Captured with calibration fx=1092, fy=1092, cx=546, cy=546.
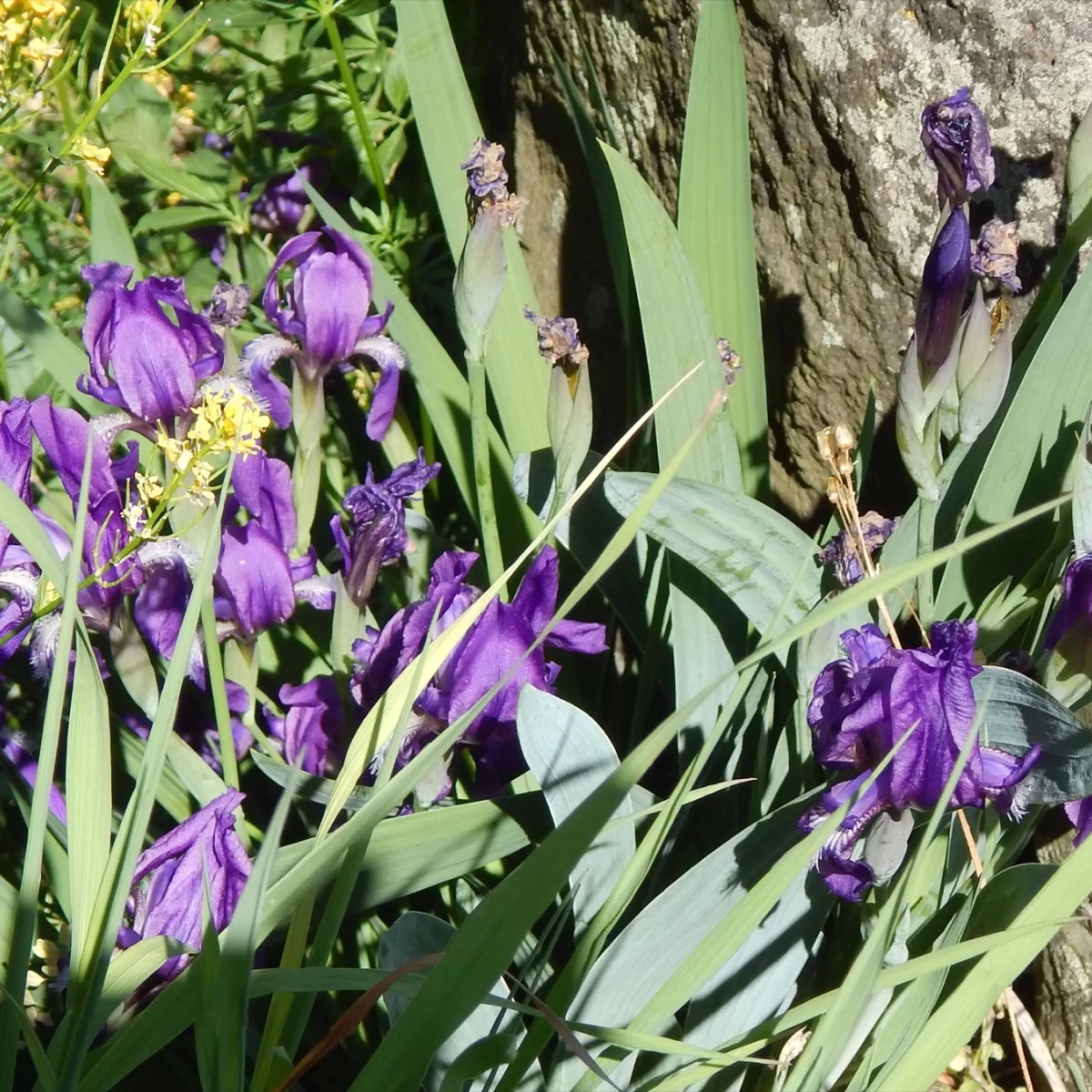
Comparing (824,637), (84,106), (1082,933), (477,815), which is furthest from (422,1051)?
(84,106)

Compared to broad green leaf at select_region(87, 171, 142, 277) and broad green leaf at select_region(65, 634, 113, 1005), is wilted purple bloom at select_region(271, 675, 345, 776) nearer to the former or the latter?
broad green leaf at select_region(65, 634, 113, 1005)

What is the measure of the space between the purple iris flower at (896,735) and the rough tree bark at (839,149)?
498 millimetres

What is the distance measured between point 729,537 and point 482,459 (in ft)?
0.78

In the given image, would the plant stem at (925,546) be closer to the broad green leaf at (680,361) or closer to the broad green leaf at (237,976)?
the broad green leaf at (680,361)

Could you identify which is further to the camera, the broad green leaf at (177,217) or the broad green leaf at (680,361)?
the broad green leaf at (177,217)

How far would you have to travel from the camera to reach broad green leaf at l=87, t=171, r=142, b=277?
48.6 inches

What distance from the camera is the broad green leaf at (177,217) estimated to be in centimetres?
138

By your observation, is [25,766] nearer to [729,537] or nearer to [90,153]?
[90,153]

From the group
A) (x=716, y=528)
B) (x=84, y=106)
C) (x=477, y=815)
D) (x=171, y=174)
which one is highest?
(x=84, y=106)

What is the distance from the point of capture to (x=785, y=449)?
4.19 ft

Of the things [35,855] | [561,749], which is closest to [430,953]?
[561,749]

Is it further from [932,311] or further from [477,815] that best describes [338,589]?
[932,311]

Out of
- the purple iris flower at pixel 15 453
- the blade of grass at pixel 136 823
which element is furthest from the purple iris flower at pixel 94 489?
the blade of grass at pixel 136 823

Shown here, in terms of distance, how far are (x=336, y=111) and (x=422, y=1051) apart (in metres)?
1.24
